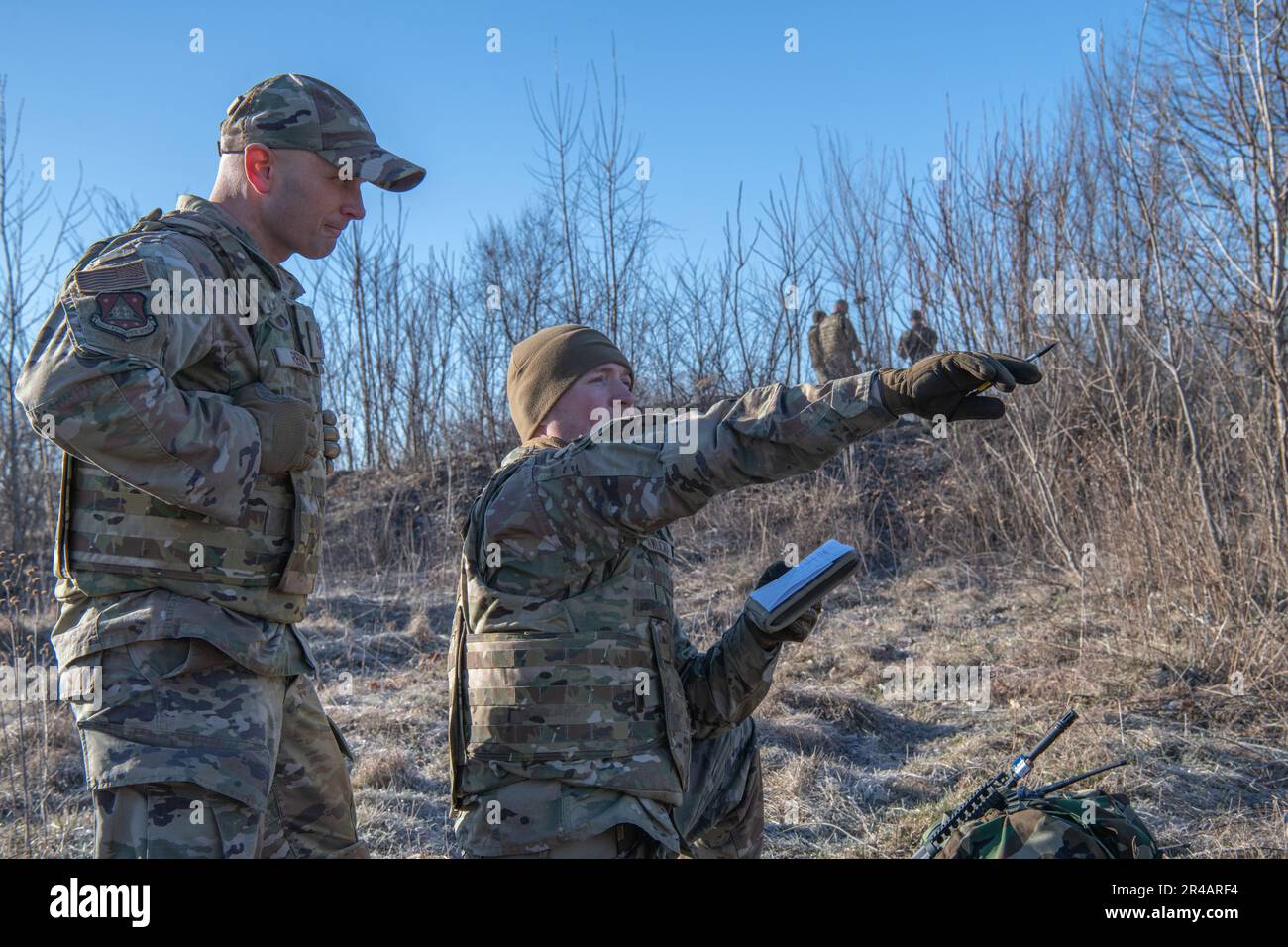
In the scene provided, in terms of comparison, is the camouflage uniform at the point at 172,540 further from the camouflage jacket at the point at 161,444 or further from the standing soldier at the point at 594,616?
the standing soldier at the point at 594,616

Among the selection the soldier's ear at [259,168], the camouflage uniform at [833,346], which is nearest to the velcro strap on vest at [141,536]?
the soldier's ear at [259,168]

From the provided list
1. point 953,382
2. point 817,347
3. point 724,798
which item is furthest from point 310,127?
point 817,347

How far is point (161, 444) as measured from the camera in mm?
1881

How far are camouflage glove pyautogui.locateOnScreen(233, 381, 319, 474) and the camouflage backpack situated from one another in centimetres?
176

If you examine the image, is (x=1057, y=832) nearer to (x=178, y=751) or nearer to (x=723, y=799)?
(x=723, y=799)

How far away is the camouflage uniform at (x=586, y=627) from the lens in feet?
6.81

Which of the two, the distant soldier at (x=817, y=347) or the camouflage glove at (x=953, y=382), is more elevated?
the distant soldier at (x=817, y=347)

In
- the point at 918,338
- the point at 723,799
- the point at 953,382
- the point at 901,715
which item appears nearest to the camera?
the point at 953,382

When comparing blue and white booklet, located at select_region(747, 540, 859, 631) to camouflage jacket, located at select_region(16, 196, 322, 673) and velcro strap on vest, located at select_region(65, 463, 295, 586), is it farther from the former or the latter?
velcro strap on vest, located at select_region(65, 463, 295, 586)

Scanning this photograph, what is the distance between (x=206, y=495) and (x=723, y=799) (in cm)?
166

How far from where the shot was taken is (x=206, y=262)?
2135 millimetres

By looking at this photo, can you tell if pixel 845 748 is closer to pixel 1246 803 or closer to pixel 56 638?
pixel 1246 803

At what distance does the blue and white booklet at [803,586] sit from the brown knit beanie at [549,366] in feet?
2.49
